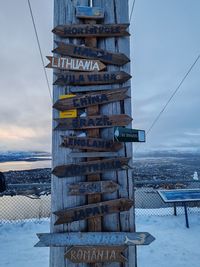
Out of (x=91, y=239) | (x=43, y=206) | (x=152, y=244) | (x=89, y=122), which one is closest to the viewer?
(x=91, y=239)

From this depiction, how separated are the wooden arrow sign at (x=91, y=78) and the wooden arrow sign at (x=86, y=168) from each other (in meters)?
Result: 0.66

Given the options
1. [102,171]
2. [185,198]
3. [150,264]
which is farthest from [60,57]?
[185,198]

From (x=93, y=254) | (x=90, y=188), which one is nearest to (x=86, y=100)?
(x=90, y=188)

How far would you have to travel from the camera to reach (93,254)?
1988 mm

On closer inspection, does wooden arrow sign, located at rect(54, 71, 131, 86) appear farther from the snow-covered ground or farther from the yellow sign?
the snow-covered ground

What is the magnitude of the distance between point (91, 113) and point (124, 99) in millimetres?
304

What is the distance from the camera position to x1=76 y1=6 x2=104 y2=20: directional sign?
219cm

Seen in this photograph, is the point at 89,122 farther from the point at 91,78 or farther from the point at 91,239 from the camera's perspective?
the point at 91,239

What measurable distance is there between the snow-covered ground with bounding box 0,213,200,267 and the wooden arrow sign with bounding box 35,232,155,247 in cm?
232

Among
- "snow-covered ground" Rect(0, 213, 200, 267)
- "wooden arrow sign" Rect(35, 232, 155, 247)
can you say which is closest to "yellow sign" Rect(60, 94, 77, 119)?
"wooden arrow sign" Rect(35, 232, 155, 247)

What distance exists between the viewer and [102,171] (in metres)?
2.06

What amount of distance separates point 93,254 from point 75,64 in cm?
152

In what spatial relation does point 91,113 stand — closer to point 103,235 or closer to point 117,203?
point 117,203

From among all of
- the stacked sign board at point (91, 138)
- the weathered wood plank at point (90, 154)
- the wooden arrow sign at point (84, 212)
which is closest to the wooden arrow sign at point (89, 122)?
the stacked sign board at point (91, 138)
